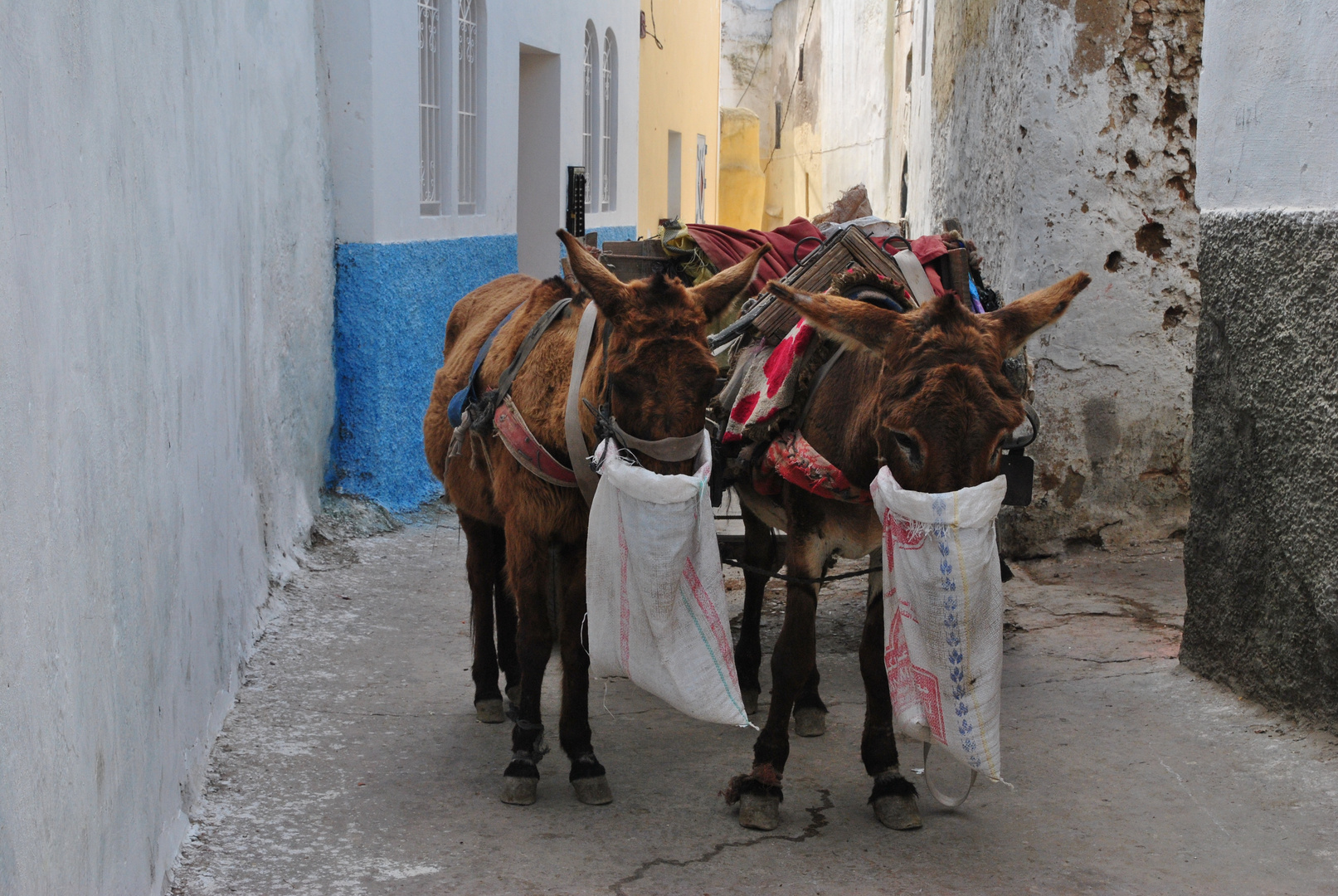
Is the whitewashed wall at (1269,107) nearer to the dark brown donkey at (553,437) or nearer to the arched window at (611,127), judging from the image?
the dark brown donkey at (553,437)

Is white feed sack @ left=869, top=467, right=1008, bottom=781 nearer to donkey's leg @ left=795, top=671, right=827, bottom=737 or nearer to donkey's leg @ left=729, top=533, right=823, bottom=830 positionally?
donkey's leg @ left=729, top=533, right=823, bottom=830

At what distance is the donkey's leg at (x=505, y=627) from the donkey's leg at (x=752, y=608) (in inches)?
35.4

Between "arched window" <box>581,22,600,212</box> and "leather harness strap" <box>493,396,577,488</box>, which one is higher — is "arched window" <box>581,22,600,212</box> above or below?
above

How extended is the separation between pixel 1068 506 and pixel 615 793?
3565 mm

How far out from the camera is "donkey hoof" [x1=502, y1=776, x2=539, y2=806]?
12.6 ft

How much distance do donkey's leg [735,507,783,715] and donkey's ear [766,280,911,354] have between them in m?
1.59

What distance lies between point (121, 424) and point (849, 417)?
6.45 ft

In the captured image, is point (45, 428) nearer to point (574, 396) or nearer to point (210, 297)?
point (574, 396)

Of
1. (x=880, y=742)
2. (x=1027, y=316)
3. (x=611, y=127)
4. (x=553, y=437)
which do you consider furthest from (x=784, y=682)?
(x=611, y=127)

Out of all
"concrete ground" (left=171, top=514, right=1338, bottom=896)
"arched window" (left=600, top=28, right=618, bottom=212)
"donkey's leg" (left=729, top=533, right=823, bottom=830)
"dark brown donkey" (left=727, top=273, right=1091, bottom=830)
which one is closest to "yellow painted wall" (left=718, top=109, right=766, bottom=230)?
"arched window" (left=600, top=28, right=618, bottom=212)

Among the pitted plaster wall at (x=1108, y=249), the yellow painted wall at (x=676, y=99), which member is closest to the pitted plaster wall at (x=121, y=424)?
the pitted plaster wall at (x=1108, y=249)

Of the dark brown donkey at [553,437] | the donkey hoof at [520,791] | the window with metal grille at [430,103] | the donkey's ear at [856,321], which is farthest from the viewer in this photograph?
the window with metal grille at [430,103]

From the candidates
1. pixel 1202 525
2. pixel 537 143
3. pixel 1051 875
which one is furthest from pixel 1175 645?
pixel 537 143

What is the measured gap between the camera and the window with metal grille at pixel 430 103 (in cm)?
830
